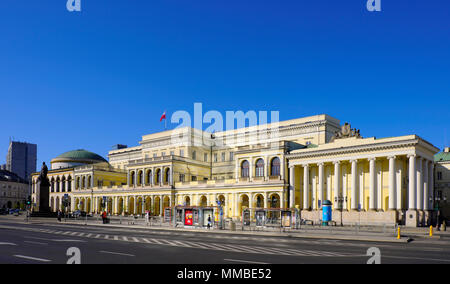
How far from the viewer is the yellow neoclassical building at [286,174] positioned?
2402 inches

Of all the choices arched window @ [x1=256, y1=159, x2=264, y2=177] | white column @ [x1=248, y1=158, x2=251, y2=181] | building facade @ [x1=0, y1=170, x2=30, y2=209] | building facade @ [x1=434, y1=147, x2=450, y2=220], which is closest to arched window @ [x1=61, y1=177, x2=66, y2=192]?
building facade @ [x1=0, y1=170, x2=30, y2=209]

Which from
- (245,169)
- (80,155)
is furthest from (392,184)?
(80,155)

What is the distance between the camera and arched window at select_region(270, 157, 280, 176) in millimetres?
73938

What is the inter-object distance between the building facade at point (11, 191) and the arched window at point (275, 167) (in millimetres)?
129840

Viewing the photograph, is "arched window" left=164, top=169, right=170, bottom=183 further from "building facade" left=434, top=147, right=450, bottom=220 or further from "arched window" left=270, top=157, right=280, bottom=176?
"building facade" left=434, top=147, right=450, bottom=220

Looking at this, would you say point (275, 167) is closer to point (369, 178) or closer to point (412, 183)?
point (369, 178)

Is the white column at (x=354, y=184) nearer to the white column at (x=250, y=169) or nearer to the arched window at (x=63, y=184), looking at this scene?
the white column at (x=250, y=169)

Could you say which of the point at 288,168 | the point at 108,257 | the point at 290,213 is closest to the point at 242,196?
the point at 288,168

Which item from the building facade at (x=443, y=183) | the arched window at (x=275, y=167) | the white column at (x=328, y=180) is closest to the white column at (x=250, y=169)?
the arched window at (x=275, y=167)

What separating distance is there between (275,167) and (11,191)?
144 metres

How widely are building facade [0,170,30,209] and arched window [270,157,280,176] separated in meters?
130

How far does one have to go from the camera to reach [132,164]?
10038 centimetres

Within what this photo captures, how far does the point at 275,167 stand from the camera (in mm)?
74438
